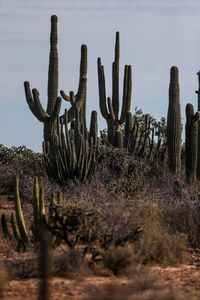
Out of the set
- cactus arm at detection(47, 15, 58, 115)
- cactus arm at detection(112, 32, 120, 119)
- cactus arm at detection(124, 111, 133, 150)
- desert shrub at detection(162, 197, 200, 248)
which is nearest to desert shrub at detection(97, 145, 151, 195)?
cactus arm at detection(124, 111, 133, 150)

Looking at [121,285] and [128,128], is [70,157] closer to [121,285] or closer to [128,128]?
[128,128]

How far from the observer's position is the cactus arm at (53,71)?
3045cm

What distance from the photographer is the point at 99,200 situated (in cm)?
2166

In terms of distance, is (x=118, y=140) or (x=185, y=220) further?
(x=118, y=140)

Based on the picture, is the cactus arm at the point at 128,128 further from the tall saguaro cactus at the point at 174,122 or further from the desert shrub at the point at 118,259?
the desert shrub at the point at 118,259

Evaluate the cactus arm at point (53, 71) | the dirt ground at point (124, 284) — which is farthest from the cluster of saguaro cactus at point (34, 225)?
the cactus arm at point (53, 71)

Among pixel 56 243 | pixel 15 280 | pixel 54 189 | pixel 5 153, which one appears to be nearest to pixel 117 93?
pixel 5 153

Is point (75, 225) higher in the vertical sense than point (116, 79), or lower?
lower

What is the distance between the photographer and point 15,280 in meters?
13.8

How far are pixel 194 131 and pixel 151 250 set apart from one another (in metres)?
13.6

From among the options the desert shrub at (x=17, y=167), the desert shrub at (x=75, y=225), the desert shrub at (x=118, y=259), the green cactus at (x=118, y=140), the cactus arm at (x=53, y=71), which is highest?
the cactus arm at (x=53, y=71)

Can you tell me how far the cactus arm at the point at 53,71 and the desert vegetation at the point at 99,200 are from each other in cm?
4

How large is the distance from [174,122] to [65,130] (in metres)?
4.48

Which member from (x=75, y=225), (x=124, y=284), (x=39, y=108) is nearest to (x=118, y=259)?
(x=124, y=284)
